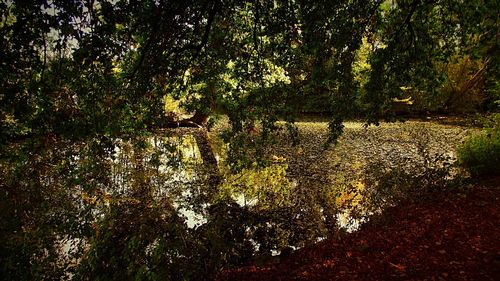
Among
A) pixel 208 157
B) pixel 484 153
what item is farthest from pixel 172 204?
pixel 484 153

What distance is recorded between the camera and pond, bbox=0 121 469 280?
14.8ft

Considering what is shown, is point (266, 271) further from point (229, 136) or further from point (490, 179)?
point (490, 179)

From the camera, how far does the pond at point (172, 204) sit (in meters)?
4.52

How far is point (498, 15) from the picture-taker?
142 inches

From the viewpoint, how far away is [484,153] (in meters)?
9.34

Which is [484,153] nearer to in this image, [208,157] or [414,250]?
[414,250]

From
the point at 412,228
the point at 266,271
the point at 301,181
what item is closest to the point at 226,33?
the point at 266,271

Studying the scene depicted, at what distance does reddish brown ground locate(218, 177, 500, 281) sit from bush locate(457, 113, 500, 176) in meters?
1.81

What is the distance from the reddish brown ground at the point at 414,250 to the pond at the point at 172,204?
569 mm

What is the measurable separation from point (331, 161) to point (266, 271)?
8.62 meters

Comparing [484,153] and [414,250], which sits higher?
[484,153]

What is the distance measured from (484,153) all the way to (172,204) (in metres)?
8.50

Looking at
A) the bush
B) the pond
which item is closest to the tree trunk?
the pond

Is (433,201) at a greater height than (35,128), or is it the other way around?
(35,128)
